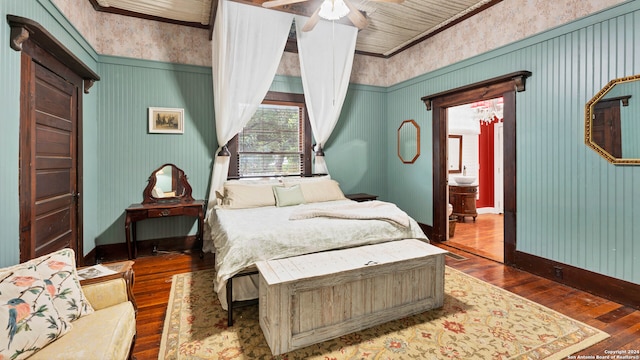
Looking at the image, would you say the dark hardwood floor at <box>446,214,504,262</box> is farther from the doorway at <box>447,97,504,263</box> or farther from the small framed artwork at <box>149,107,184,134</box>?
the small framed artwork at <box>149,107,184,134</box>

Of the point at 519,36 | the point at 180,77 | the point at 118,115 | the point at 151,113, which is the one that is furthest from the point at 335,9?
the point at 118,115

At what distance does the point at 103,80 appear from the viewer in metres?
3.86

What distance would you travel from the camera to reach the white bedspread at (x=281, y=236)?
2334mm

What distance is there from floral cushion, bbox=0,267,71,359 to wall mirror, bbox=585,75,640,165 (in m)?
4.10

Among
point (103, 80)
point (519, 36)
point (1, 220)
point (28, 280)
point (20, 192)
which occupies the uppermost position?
point (519, 36)

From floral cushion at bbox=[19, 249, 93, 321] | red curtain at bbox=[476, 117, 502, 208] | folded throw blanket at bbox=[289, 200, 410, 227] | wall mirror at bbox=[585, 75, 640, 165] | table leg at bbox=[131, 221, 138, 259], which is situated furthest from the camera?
red curtain at bbox=[476, 117, 502, 208]

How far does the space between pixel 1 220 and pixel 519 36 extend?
4939mm

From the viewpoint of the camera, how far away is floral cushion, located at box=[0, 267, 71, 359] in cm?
121

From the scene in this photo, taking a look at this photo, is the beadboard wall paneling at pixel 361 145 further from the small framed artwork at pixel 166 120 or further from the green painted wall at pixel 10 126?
the green painted wall at pixel 10 126

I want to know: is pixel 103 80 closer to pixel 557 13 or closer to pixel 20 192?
pixel 20 192

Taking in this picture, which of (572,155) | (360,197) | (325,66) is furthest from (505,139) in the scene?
(325,66)

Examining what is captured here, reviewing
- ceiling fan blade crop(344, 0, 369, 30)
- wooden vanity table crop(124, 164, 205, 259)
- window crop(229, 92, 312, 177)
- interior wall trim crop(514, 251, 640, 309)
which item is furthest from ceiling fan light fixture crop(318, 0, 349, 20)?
interior wall trim crop(514, 251, 640, 309)

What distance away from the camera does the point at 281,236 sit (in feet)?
8.14

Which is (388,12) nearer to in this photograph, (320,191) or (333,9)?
(333,9)
